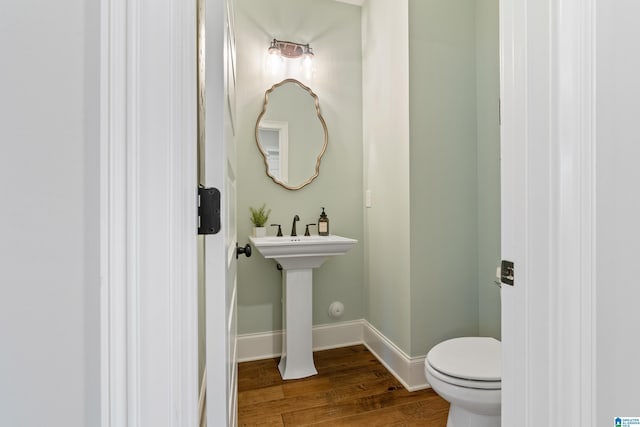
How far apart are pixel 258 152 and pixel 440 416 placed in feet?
6.72

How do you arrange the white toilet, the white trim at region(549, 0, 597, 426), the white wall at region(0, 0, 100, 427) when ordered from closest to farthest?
1. the white wall at region(0, 0, 100, 427)
2. the white trim at region(549, 0, 597, 426)
3. the white toilet

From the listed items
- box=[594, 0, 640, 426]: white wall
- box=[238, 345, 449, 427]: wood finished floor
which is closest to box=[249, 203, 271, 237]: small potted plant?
box=[238, 345, 449, 427]: wood finished floor

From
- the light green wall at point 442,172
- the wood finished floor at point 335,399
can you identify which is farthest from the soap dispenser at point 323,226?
the wood finished floor at point 335,399

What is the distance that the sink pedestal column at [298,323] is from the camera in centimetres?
198

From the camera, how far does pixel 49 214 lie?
43 centimetres

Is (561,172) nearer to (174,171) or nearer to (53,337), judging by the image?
(174,171)

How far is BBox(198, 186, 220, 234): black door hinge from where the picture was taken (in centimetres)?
54

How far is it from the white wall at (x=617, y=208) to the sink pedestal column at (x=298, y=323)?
1.52 metres

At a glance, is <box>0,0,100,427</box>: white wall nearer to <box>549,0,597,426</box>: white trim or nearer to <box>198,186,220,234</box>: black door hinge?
<box>198,186,220,234</box>: black door hinge

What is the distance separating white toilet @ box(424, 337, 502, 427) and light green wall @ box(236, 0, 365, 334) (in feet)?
3.90

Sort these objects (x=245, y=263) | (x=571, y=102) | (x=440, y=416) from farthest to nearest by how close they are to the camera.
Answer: (x=245, y=263), (x=440, y=416), (x=571, y=102)

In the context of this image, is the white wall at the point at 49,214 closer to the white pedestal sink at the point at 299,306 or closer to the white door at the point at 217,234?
the white door at the point at 217,234

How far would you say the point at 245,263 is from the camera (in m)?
2.22

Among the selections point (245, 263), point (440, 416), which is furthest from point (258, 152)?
point (440, 416)
